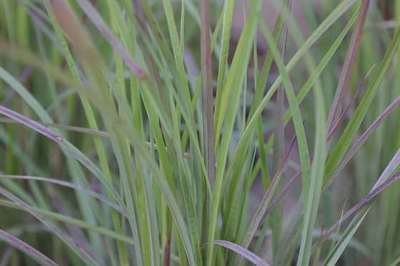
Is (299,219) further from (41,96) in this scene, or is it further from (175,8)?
(175,8)

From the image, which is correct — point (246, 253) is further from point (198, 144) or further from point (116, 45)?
point (116, 45)

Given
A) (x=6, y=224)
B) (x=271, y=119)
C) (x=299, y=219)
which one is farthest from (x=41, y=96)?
(x=299, y=219)

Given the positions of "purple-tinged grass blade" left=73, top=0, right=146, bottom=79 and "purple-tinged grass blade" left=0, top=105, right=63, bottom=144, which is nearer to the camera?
"purple-tinged grass blade" left=73, top=0, right=146, bottom=79

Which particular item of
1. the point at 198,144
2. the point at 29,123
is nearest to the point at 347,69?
the point at 198,144

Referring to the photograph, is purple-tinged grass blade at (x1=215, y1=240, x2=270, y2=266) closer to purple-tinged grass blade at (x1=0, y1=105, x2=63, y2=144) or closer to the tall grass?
the tall grass

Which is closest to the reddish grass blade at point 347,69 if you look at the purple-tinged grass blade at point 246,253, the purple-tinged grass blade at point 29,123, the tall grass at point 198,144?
the tall grass at point 198,144

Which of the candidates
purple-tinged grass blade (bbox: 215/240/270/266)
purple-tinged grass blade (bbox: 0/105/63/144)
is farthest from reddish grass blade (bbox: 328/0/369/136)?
purple-tinged grass blade (bbox: 0/105/63/144)

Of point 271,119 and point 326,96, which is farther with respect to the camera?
point 271,119

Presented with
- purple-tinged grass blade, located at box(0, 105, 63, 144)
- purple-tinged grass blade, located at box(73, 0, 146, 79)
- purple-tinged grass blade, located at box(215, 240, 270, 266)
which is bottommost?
purple-tinged grass blade, located at box(215, 240, 270, 266)
